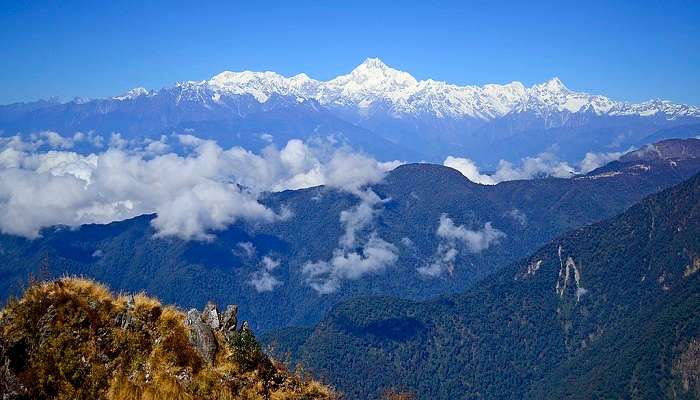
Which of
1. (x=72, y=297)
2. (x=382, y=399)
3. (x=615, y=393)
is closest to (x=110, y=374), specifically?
(x=72, y=297)

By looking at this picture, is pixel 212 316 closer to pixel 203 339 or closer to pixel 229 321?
pixel 229 321

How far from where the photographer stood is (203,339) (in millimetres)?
20000

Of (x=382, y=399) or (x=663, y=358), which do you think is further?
(x=663, y=358)

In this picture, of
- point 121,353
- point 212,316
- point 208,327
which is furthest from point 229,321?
point 121,353

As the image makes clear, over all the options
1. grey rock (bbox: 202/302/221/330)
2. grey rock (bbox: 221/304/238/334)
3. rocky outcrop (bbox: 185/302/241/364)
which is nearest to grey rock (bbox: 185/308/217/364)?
rocky outcrop (bbox: 185/302/241/364)

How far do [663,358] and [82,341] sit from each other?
214508 mm

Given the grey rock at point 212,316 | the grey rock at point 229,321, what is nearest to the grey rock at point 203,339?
the grey rock at point 212,316

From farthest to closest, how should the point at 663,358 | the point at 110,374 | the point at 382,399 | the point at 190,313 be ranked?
1. the point at 663,358
2. the point at 382,399
3. the point at 190,313
4. the point at 110,374

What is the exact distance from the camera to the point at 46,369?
669 inches

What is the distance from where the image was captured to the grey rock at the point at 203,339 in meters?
19.8

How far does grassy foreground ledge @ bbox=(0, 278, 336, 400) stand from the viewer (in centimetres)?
1697

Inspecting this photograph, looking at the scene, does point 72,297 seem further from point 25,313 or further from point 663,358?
point 663,358

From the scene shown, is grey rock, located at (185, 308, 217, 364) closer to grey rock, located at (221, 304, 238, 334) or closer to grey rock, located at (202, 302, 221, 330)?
grey rock, located at (202, 302, 221, 330)

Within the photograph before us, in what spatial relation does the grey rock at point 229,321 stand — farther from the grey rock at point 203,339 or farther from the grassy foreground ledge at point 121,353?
the grey rock at point 203,339
